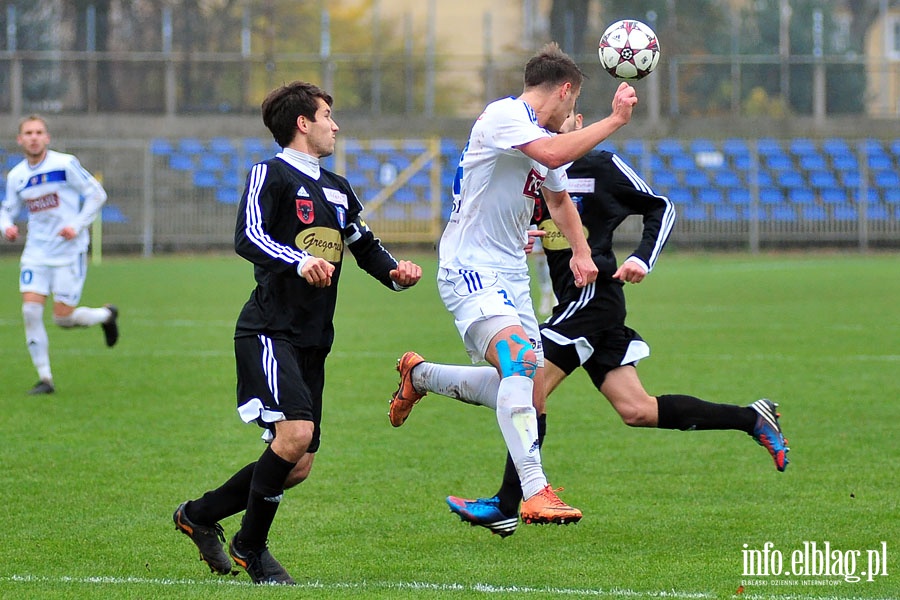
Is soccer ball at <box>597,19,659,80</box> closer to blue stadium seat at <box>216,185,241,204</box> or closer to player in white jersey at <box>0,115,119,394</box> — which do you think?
player in white jersey at <box>0,115,119,394</box>

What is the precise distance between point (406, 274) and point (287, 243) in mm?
531

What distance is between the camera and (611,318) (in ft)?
21.4

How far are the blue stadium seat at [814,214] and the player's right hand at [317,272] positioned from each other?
28169mm

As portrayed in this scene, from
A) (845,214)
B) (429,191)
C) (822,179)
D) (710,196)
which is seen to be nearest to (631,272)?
(429,191)

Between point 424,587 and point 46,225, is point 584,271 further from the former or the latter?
point 46,225

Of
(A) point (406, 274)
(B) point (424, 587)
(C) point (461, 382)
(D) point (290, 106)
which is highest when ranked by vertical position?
(D) point (290, 106)

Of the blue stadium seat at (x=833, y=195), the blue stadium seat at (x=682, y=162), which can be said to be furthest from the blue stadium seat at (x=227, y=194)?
the blue stadium seat at (x=833, y=195)

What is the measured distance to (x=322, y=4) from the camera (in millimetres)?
43906

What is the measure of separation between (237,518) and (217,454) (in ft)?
5.07

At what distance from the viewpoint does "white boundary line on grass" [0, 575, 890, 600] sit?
4.70 m

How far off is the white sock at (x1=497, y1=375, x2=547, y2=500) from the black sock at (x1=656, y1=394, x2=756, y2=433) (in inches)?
51.5

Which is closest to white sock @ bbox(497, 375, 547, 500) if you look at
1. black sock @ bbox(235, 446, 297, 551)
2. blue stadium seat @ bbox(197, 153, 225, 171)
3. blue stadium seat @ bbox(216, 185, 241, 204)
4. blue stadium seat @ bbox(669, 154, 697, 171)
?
black sock @ bbox(235, 446, 297, 551)

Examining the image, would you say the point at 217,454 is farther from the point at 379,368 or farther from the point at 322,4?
the point at 322,4

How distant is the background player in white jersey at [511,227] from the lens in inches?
215
